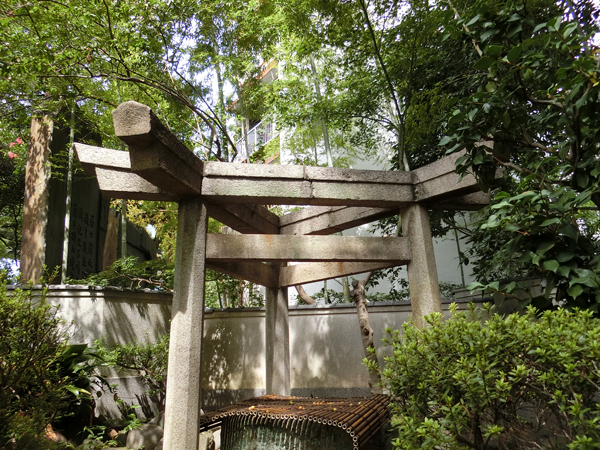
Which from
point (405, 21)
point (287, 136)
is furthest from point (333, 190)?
point (287, 136)

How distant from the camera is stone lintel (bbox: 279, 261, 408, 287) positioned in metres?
4.78

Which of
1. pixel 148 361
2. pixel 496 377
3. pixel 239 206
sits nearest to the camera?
pixel 496 377

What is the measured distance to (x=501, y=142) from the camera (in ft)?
12.2

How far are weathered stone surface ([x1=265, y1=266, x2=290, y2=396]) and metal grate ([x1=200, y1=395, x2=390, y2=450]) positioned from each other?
1.34 m

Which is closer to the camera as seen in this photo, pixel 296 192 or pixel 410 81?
pixel 296 192

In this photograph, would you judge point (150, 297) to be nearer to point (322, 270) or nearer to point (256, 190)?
point (322, 270)

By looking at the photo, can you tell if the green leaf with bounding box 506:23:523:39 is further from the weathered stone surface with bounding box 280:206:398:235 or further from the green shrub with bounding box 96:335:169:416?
the green shrub with bounding box 96:335:169:416

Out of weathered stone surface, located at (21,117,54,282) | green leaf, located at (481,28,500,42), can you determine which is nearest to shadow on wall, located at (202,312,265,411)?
weathered stone surface, located at (21,117,54,282)

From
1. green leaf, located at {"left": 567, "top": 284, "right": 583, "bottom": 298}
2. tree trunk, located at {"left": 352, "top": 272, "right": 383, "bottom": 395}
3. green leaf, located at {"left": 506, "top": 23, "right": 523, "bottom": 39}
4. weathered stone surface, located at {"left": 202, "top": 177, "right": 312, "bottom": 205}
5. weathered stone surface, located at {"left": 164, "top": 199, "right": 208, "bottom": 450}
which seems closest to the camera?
green leaf, located at {"left": 567, "top": 284, "right": 583, "bottom": 298}

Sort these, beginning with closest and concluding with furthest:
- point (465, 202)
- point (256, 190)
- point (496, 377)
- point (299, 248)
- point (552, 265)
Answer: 1. point (496, 377)
2. point (552, 265)
3. point (256, 190)
4. point (299, 248)
5. point (465, 202)

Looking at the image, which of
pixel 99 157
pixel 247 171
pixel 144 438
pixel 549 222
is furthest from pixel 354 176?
pixel 144 438

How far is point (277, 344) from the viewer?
233 inches

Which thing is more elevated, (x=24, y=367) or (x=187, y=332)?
(x=187, y=332)

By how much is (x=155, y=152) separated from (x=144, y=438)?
13.5 ft
